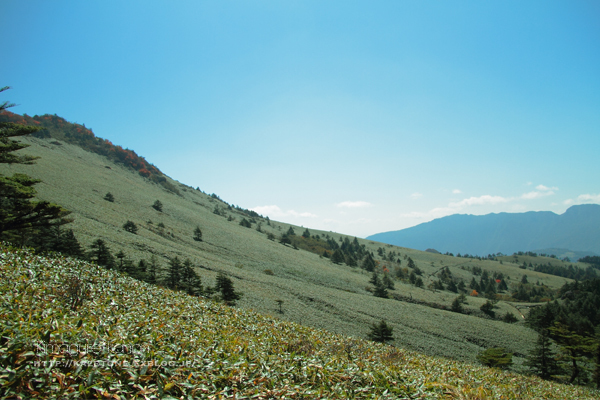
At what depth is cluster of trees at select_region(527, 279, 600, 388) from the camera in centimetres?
3809

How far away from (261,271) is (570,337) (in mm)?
56863

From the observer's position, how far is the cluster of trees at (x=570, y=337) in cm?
3809

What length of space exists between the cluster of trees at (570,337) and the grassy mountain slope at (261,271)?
508cm

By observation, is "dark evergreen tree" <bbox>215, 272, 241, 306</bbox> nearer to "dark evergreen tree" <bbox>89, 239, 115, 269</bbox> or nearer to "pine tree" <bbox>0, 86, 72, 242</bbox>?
"dark evergreen tree" <bbox>89, 239, 115, 269</bbox>

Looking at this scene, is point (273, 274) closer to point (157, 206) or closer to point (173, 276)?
point (173, 276)

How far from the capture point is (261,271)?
68.9 m

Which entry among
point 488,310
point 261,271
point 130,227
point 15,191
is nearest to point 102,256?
point 15,191

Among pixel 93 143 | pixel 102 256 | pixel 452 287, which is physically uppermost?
pixel 93 143

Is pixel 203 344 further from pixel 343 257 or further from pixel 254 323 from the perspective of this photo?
pixel 343 257

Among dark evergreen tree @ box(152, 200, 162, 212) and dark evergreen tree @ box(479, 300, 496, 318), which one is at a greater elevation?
dark evergreen tree @ box(152, 200, 162, 212)

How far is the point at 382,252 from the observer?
551ft

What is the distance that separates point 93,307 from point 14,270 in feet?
13.9

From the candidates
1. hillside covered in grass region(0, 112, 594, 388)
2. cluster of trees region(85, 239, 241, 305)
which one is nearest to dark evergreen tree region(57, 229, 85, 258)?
cluster of trees region(85, 239, 241, 305)

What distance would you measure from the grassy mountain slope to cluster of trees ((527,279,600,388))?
5.08m
